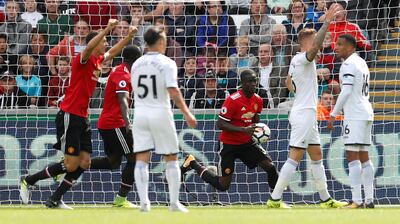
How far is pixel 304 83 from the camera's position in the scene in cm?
1401

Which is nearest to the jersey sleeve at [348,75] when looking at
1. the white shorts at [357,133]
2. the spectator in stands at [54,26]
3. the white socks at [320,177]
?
the white shorts at [357,133]

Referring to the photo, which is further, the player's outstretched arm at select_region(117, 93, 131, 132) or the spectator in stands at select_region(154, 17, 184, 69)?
the spectator in stands at select_region(154, 17, 184, 69)

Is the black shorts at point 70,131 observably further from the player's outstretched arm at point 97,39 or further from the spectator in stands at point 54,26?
the spectator in stands at point 54,26

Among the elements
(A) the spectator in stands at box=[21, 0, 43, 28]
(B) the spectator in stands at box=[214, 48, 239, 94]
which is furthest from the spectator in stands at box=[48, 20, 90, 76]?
(B) the spectator in stands at box=[214, 48, 239, 94]

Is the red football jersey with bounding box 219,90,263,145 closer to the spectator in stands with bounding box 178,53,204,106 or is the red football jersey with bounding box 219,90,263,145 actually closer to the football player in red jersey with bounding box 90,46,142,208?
the football player in red jersey with bounding box 90,46,142,208

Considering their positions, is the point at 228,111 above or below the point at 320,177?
above

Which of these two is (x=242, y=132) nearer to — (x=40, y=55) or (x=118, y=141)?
(x=118, y=141)

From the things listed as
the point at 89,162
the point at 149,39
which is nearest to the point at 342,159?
the point at 89,162

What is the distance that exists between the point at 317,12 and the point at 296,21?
0.41 metres

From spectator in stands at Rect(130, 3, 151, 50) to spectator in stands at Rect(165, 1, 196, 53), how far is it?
0.43 m

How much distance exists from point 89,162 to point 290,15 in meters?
5.75

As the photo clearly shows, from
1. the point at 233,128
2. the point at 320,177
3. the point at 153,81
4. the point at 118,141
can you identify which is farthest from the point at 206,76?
the point at 153,81

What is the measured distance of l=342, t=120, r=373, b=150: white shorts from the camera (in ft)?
45.4

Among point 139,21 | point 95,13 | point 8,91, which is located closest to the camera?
point 8,91
